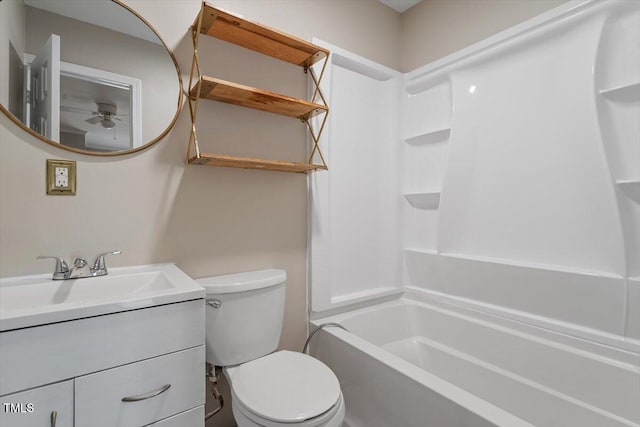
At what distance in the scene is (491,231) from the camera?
1891mm

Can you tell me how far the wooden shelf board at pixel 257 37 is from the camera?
4.64ft

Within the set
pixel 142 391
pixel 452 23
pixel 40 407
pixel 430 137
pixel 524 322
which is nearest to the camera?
pixel 40 407

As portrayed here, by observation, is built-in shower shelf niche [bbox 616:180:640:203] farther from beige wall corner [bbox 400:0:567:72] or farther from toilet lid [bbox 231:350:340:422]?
toilet lid [bbox 231:350:340:422]

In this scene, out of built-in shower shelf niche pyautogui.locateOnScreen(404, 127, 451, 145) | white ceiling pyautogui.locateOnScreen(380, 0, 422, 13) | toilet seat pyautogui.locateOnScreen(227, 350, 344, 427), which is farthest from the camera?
white ceiling pyautogui.locateOnScreen(380, 0, 422, 13)

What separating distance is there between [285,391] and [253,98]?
129 cm

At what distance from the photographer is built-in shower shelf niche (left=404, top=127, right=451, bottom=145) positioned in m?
2.13

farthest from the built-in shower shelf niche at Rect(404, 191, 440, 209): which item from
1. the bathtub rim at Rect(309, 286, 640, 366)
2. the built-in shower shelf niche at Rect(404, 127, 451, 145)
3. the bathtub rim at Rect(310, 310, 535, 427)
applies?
the bathtub rim at Rect(310, 310, 535, 427)

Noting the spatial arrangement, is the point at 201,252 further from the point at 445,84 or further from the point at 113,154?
the point at 445,84

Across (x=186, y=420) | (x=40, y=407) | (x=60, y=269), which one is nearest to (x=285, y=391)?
(x=186, y=420)

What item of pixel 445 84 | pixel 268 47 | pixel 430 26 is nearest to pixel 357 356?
pixel 268 47

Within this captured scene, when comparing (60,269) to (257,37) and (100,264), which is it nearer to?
(100,264)

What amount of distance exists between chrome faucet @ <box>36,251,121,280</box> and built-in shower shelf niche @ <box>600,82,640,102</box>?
7.40 ft

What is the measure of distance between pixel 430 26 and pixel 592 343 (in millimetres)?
2163

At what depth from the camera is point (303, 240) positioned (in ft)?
6.26
